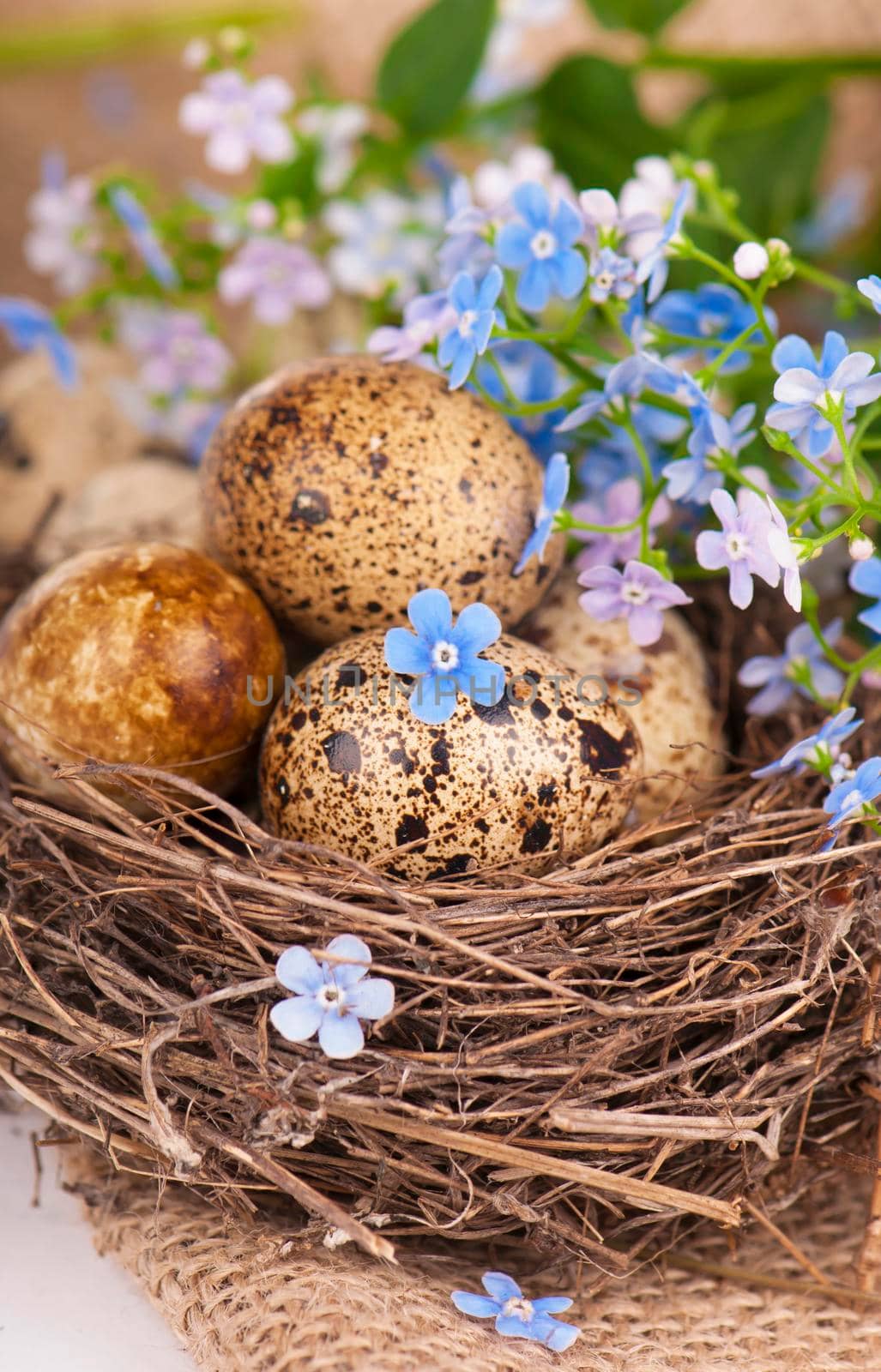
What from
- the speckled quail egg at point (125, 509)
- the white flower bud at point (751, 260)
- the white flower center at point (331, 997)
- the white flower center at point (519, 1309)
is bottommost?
the white flower center at point (519, 1309)

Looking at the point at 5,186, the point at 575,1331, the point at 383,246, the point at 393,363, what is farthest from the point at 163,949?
the point at 5,186

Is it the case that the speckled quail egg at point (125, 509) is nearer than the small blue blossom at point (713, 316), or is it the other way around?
the small blue blossom at point (713, 316)

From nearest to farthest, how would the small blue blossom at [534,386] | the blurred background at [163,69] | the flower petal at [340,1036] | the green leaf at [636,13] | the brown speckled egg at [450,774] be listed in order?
the flower petal at [340,1036] < the brown speckled egg at [450,774] < the small blue blossom at [534,386] < the green leaf at [636,13] < the blurred background at [163,69]

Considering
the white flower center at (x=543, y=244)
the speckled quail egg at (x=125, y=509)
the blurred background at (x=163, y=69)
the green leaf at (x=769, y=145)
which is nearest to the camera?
the white flower center at (x=543, y=244)

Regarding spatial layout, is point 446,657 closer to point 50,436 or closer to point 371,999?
point 371,999

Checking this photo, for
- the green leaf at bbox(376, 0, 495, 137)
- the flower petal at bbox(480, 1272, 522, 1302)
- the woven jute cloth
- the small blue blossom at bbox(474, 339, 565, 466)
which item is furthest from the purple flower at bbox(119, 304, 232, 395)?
the flower petal at bbox(480, 1272, 522, 1302)

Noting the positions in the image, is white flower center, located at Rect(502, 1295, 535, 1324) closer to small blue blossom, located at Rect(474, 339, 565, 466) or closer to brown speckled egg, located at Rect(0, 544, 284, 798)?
brown speckled egg, located at Rect(0, 544, 284, 798)

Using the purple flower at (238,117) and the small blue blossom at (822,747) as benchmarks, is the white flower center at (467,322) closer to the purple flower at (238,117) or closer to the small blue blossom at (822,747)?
the small blue blossom at (822,747)

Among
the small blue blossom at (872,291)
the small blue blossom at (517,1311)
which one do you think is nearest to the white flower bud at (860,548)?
the small blue blossom at (872,291)
